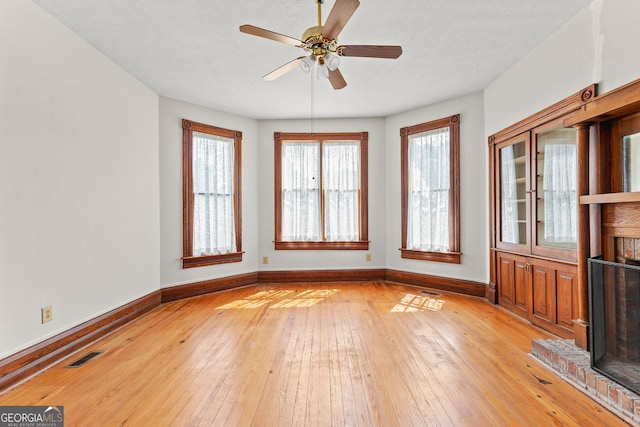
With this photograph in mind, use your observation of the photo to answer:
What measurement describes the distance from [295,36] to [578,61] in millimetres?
2482

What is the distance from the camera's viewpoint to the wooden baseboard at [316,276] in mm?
5691

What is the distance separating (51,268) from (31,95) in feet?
4.52

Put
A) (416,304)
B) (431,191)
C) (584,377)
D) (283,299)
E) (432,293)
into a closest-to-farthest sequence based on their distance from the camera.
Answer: (584,377) < (416,304) < (283,299) < (432,293) < (431,191)

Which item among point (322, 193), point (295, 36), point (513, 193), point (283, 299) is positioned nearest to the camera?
point (295, 36)

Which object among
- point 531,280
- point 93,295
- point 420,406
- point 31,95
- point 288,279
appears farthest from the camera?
point 288,279

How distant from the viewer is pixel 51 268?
276cm

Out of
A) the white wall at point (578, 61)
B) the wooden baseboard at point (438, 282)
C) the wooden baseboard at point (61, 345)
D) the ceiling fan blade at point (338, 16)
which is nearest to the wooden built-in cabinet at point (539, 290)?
the wooden baseboard at point (438, 282)

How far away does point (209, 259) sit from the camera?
198 inches

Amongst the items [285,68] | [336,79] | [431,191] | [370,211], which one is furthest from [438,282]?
[285,68]

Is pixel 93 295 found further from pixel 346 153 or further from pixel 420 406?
pixel 346 153

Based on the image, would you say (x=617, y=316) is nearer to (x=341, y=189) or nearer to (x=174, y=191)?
(x=341, y=189)

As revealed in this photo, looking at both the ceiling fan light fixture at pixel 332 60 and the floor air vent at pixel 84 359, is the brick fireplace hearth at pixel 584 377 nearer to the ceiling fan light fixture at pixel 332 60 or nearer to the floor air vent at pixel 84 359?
the ceiling fan light fixture at pixel 332 60

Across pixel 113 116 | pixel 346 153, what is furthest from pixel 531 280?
pixel 113 116

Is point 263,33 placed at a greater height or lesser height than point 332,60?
greater
